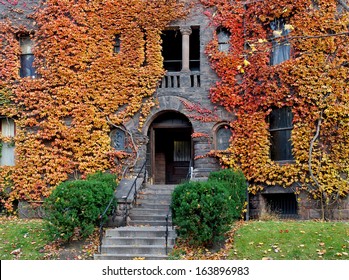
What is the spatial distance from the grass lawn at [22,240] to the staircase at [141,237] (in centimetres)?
176

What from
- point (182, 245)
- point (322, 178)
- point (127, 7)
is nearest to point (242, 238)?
point (182, 245)

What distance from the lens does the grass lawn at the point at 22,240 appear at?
38.1 ft

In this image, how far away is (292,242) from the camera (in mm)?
11195

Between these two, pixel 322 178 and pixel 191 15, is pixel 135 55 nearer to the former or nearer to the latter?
pixel 191 15

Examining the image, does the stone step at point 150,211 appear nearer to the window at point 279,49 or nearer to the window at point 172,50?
the window at point 279,49

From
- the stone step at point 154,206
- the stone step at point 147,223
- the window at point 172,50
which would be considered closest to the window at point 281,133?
the stone step at point 154,206

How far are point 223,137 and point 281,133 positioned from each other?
2139 mm

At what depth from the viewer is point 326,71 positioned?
49.9 ft

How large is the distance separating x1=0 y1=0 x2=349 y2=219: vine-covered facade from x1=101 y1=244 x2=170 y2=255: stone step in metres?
4.97

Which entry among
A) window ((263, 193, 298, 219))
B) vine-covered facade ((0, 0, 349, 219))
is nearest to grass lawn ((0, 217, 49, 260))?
vine-covered facade ((0, 0, 349, 219))

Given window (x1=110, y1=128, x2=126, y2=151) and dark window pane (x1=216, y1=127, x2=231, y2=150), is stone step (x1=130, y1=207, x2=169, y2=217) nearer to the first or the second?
window (x1=110, y1=128, x2=126, y2=151)

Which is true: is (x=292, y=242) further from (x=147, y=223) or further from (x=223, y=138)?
(x=223, y=138)

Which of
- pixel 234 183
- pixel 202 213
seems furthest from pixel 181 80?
pixel 202 213

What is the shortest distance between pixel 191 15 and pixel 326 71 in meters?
5.58
